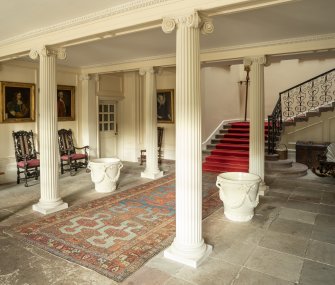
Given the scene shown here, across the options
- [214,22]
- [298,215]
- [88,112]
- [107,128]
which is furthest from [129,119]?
[298,215]

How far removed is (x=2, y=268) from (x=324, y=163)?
6.95 metres

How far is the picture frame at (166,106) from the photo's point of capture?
33.3 feet

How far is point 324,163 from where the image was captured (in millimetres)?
7410

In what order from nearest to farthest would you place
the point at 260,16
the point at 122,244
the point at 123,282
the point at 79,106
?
the point at 123,282
the point at 122,244
the point at 260,16
the point at 79,106

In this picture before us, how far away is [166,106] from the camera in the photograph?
10.3 meters

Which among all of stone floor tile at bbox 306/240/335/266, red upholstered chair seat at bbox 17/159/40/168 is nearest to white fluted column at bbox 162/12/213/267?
stone floor tile at bbox 306/240/335/266

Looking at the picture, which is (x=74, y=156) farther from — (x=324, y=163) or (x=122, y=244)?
(x=324, y=163)

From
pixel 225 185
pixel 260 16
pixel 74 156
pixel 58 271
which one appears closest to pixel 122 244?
pixel 58 271

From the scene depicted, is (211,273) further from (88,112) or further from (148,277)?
(88,112)

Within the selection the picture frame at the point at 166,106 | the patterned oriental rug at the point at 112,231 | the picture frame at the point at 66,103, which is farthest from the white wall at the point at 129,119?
the patterned oriental rug at the point at 112,231

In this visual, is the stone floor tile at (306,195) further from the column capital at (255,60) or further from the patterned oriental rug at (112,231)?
the column capital at (255,60)

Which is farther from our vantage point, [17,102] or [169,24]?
[17,102]

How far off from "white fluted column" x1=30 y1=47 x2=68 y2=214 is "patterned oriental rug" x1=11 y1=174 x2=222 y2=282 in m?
0.33

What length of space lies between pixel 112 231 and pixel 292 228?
2625mm
